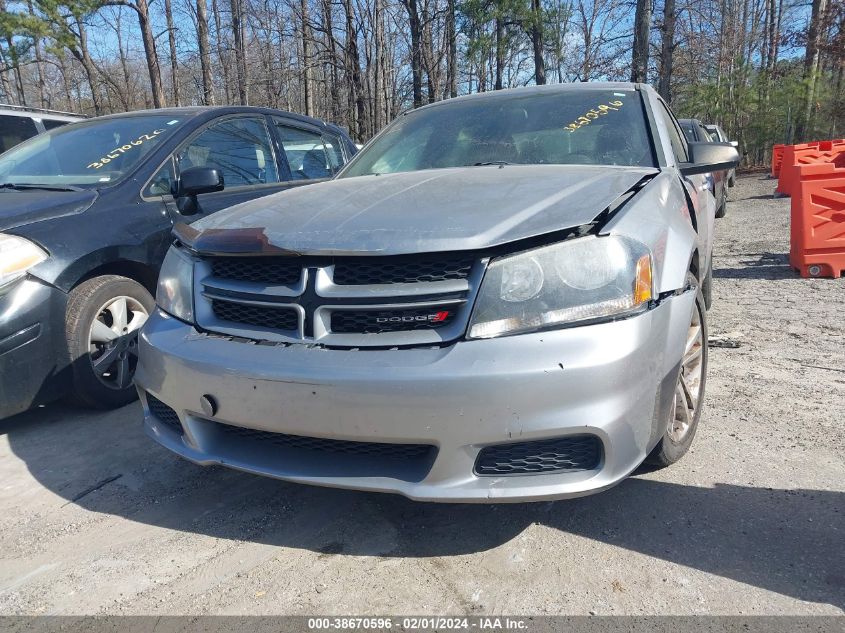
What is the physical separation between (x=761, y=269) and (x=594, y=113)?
4615 mm

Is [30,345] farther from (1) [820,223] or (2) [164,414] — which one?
(1) [820,223]

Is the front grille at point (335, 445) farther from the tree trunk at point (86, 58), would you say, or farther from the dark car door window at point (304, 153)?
the tree trunk at point (86, 58)

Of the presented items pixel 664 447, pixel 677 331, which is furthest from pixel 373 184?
pixel 664 447

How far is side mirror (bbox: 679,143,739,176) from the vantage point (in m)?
3.16

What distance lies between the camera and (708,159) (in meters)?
3.18

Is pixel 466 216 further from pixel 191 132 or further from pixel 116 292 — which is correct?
pixel 191 132

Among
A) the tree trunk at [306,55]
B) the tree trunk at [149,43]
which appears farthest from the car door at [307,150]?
the tree trunk at [149,43]

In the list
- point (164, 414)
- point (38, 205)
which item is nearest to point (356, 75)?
point (38, 205)

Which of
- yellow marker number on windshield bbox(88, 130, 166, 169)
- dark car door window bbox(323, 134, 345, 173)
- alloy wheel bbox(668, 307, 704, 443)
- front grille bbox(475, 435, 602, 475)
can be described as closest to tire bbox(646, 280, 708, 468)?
alloy wheel bbox(668, 307, 704, 443)

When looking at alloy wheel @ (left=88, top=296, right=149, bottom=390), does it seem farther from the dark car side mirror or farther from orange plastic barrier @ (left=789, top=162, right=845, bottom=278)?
orange plastic barrier @ (left=789, top=162, right=845, bottom=278)

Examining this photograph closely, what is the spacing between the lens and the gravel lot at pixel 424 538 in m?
1.92

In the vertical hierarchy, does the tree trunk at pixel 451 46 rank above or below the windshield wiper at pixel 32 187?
above

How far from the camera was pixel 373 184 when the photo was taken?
2846mm

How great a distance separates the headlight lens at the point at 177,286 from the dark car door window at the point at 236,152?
5.99 feet
